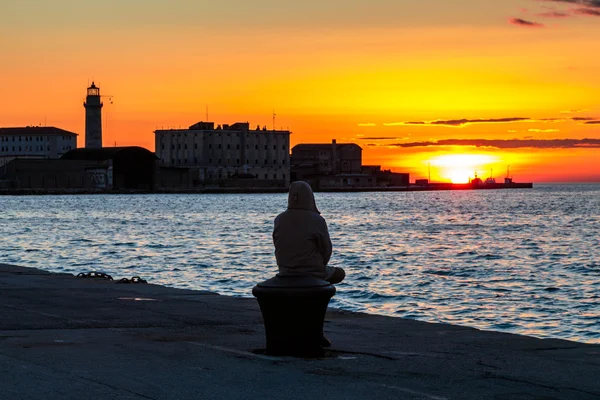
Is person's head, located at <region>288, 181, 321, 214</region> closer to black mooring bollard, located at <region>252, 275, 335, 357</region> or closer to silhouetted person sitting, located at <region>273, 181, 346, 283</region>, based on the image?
silhouetted person sitting, located at <region>273, 181, 346, 283</region>

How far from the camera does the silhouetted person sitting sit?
11266mm

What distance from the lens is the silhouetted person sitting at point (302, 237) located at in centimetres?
1127

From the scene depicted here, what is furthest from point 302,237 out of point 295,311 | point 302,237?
point 295,311

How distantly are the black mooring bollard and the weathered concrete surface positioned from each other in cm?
21

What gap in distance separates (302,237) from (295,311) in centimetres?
88

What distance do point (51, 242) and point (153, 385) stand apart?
169 ft

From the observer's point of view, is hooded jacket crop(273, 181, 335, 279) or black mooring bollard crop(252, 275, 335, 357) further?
hooded jacket crop(273, 181, 335, 279)

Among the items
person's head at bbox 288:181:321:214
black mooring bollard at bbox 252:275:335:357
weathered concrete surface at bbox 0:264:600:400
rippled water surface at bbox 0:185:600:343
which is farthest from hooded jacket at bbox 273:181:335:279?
rippled water surface at bbox 0:185:600:343

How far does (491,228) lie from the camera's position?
7994 cm

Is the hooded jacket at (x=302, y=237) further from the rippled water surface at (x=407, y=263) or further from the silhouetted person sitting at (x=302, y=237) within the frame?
the rippled water surface at (x=407, y=263)

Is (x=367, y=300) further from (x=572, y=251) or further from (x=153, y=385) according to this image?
(x=572, y=251)

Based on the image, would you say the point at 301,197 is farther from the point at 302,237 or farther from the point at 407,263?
the point at 407,263

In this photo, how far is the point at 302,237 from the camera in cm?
1128

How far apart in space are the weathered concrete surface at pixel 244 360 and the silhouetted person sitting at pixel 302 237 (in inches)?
38.8
